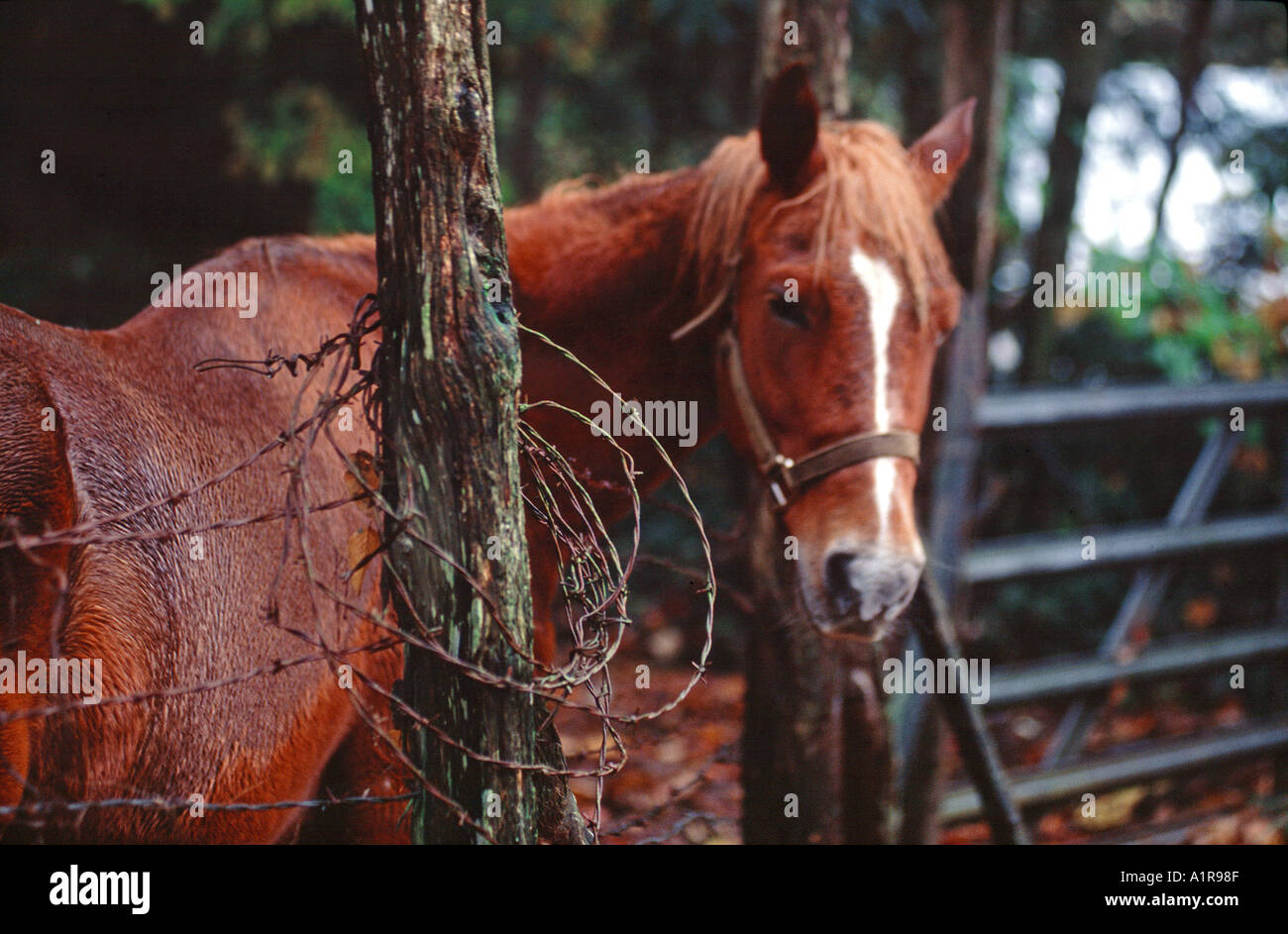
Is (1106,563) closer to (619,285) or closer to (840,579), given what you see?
(840,579)

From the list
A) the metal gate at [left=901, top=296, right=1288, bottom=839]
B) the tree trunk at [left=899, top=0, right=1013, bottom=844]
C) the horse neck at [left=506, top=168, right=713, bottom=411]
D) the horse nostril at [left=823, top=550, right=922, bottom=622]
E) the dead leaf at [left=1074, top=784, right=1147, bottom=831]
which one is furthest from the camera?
the dead leaf at [left=1074, top=784, right=1147, bottom=831]

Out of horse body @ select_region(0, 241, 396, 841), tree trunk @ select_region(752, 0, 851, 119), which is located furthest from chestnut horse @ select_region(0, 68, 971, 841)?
tree trunk @ select_region(752, 0, 851, 119)

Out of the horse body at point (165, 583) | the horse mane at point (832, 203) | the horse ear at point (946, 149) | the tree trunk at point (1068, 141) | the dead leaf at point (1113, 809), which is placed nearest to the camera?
the horse body at point (165, 583)

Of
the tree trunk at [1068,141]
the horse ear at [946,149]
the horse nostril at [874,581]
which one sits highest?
the tree trunk at [1068,141]

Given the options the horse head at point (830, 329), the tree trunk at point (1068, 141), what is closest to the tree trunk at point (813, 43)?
the horse head at point (830, 329)

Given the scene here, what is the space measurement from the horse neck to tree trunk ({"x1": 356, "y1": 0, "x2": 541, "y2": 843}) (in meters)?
0.82

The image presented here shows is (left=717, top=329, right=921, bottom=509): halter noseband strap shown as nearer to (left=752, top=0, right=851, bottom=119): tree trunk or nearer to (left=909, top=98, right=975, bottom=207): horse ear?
(left=909, top=98, right=975, bottom=207): horse ear

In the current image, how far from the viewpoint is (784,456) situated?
198 centimetres

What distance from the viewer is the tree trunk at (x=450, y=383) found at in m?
1.20

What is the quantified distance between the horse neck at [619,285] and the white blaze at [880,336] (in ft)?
1.34

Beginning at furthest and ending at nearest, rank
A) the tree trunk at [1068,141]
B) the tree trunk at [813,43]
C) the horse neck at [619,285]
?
the tree trunk at [1068,141] < the tree trunk at [813,43] < the horse neck at [619,285]

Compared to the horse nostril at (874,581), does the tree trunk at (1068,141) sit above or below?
above

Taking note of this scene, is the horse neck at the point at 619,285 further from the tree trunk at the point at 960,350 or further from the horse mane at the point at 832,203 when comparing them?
the tree trunk at the point at 960,350

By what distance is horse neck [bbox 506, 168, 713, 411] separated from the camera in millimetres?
2076
